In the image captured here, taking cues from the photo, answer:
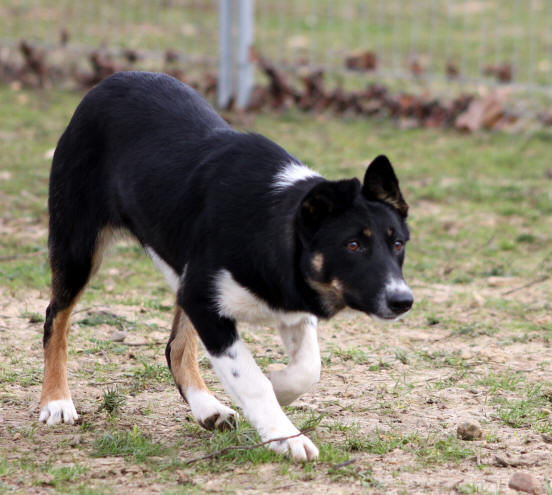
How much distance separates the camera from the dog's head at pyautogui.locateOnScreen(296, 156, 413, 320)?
3695 millimetres

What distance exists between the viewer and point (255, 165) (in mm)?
4176

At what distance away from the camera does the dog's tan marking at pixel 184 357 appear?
4.48 meters

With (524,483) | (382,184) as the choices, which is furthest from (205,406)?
(524,483)

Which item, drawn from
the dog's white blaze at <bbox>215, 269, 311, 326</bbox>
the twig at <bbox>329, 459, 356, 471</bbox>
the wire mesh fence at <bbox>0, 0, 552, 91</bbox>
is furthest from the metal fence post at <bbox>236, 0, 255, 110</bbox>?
the twig at <bbox>329, 459, 356, 471</bbox>

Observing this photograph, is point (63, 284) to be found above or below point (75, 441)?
above

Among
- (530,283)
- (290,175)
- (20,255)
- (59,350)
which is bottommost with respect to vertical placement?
(20,255)

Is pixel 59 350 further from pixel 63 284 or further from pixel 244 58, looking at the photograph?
pixel 244 58

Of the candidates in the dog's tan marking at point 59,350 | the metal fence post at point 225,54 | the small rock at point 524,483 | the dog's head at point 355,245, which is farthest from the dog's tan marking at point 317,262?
the metal fence post at point 225,54

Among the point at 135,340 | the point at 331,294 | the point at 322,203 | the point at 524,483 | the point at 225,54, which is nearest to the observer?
the point at 524,483

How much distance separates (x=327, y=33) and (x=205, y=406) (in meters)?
10.9

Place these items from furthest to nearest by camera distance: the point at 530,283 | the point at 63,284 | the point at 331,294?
the point at 530,283
the point at 63,284
the point at 331,294

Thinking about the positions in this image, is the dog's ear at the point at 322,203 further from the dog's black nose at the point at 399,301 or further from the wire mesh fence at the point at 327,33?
the wire mesh fence at the point at 327,33

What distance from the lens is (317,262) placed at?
3.79 meters

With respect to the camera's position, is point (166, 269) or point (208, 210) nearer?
point (208, 210)
